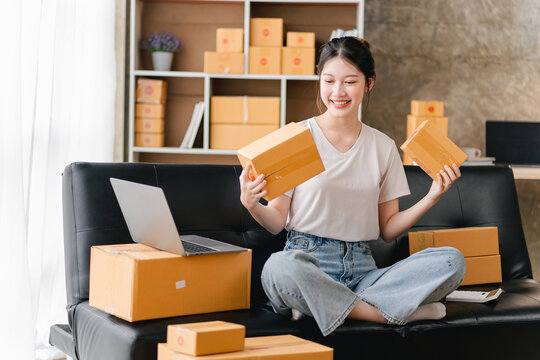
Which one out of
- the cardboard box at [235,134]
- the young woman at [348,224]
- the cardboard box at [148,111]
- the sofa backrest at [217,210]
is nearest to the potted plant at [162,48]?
the cardboard box at [148,111]

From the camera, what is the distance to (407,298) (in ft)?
6.17

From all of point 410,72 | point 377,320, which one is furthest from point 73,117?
point 410,72

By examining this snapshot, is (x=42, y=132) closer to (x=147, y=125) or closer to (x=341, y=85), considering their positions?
(x=147, y=125)

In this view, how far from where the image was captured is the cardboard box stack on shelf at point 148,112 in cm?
389

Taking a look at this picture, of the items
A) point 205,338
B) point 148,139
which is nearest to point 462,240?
point 205,338

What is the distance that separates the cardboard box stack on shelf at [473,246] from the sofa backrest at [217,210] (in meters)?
0.08

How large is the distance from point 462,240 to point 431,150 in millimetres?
446

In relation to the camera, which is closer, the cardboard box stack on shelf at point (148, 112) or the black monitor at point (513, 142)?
the cardboard box stack on shelf at point (148, 112)

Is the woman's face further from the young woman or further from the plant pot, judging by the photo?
the plant pot

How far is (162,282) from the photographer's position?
1774mm

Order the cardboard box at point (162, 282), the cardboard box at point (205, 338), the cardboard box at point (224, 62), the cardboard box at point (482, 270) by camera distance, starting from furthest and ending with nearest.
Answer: the cardboard box at point (224, 62) < the cardboard box at point (482, 270) < the cardboard box at point (162, 282) < the cardboard box at point (205, 338)

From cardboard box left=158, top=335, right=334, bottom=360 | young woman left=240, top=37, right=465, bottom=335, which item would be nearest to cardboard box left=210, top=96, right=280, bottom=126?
young woman left=240, top=37, right=465, bottom=335

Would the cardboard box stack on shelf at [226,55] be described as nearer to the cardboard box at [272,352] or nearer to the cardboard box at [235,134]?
the cardboard box at [235,134]

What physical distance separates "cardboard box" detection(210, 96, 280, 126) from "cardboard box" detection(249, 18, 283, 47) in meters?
0.32
